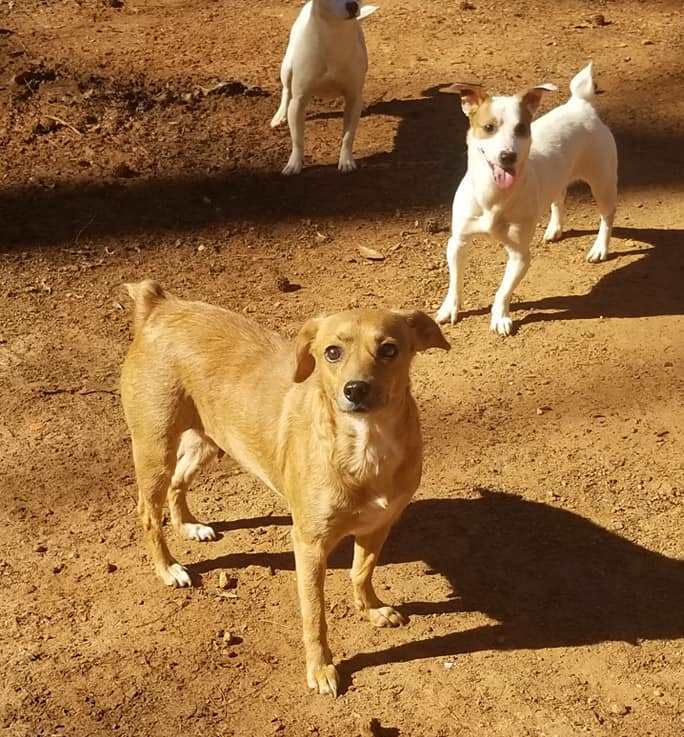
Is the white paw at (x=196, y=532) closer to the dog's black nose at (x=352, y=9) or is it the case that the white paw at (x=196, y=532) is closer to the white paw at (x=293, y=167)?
the white paw at (x=293, y=167)

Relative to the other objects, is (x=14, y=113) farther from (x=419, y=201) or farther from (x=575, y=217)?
(x=575, y=217)

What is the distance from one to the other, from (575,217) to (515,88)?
173cm

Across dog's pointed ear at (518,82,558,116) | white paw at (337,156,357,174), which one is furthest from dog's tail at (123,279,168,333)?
white paw at (337,156,357,174)

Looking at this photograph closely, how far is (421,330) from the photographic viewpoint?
13.1ft

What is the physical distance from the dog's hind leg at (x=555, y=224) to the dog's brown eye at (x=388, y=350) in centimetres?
376

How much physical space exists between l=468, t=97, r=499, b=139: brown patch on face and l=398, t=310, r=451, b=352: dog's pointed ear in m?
2.29

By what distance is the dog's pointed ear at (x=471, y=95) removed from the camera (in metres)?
6.03

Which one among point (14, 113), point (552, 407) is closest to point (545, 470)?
point (552, 407)

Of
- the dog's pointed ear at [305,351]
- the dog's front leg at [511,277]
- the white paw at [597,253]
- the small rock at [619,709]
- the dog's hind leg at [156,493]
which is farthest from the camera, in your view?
the white paw at [597,253]

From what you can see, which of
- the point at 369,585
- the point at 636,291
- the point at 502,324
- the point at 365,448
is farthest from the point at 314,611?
the point at 636,291

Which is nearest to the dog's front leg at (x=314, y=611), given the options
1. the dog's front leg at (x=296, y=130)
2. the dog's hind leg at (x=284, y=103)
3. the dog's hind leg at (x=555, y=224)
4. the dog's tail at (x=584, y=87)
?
the dog's hind leg at (x=555, y=224)

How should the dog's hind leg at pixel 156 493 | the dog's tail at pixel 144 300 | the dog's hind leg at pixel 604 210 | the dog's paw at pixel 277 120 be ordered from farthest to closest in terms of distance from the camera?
the dog's paw at pixel 277 120 → the dog's hind leg at pixel 604 210 → the dog's tail at pixel 144 300 → the dog's hind leg at pixel 156 493

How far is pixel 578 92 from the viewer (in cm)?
700

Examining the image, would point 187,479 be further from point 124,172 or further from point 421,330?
point 124,172
